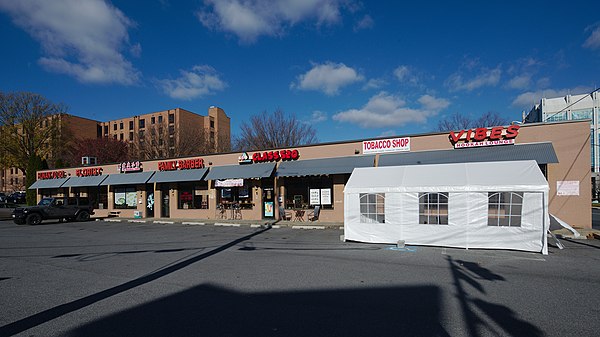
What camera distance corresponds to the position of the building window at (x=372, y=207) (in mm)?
12078

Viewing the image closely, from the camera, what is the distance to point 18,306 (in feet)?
18.7

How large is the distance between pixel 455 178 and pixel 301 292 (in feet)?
25.5

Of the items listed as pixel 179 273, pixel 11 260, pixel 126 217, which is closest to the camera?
pixel 179 273

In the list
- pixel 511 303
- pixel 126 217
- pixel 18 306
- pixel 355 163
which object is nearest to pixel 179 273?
pixel 18 306

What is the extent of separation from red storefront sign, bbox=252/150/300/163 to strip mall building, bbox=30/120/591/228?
0.06m

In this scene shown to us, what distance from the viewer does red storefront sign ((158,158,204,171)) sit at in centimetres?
2338

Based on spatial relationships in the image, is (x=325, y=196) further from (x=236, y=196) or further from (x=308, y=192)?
(x=236, y=196)

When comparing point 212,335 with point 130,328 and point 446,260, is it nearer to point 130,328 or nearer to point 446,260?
point 130,328

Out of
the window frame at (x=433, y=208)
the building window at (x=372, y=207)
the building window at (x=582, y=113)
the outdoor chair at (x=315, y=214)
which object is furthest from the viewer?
the building window at (x=582, y=113)

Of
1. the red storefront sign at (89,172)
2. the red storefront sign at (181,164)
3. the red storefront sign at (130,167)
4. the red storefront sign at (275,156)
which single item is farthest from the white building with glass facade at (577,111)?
the red storefront sign at (89,172)

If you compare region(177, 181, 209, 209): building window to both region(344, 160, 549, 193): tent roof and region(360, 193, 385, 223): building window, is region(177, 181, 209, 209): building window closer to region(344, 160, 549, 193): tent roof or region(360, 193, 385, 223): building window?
region(344, 160, 549, 193): tent roof

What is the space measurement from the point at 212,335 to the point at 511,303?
4.94 meters

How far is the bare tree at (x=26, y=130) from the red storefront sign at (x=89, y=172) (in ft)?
51.3

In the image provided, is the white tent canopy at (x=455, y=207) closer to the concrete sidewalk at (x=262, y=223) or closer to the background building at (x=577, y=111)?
the concrete sidewalk at (x=262, y=223)
